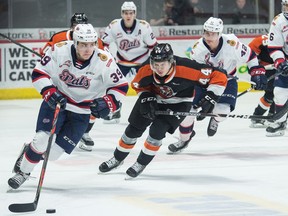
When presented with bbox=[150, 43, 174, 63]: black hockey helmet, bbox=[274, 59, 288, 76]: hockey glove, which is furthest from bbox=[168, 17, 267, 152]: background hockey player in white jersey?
bbox=[150, 43, 174, 63]: black hockey helmet

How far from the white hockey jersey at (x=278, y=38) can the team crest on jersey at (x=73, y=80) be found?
9.37ft

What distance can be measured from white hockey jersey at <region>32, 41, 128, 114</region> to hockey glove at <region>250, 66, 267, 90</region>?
189 centimetres

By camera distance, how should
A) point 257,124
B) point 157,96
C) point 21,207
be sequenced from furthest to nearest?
point 257,124
point 157,96
point 21,207

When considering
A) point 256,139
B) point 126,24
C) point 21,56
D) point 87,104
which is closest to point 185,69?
point 87,104

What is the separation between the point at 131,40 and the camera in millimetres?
9586

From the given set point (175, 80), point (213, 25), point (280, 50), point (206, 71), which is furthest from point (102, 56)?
point (280, 50)

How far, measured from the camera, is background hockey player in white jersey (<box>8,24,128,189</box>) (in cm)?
550

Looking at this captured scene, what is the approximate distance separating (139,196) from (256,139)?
293 cm

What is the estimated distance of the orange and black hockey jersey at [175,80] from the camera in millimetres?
5922

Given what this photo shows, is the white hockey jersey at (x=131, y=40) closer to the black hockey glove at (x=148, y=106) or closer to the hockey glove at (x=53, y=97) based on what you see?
the black hockey glove at (x=148, y=106)

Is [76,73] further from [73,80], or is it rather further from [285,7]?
[285,7]

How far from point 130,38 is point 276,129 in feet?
6.58

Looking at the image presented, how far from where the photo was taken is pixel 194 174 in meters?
6.21

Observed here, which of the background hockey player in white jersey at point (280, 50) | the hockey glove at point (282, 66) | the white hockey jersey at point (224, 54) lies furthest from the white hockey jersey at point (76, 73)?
the background hockey player in white jersey at point (280, 50)
